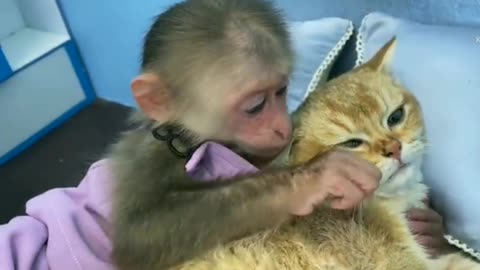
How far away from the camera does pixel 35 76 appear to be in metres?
2.07

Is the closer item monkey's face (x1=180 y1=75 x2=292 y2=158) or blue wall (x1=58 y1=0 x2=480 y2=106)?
monkey's face (x1=180 y1=75 x2=292 y2=158)

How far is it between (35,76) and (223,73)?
137 cm

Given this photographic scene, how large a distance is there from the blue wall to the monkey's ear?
1.51ft

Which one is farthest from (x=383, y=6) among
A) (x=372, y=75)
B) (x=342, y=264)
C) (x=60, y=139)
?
(x=60, y=139)

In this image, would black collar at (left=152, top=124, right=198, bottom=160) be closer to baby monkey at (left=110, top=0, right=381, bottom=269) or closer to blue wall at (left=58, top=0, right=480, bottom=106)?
baby monkey at (left=110, top=0, right=381, bottom=269)

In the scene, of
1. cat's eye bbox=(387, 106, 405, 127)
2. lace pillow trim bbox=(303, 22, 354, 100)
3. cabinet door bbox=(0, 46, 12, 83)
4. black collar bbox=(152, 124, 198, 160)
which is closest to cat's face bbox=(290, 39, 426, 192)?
cat's eye bbox=(387, 106, 405, 127)

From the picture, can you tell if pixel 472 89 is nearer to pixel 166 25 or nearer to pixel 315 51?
pixel 315 51

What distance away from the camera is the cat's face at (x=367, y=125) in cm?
82

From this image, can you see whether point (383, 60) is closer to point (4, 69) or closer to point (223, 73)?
point (223, 73)

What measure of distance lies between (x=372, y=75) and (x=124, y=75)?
1.29 m

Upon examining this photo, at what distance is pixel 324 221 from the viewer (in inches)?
30.7

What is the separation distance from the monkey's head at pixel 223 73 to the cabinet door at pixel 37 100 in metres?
1.24

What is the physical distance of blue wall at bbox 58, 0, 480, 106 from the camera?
1.28 metres

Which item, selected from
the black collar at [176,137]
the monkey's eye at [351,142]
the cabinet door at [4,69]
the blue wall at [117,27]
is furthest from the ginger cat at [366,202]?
the cabinet door at [4,69]
